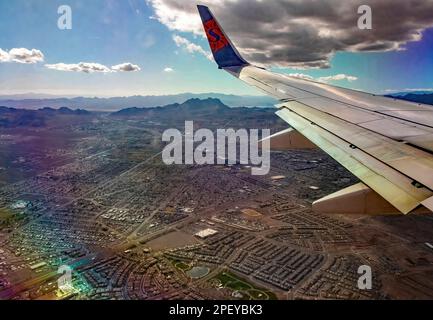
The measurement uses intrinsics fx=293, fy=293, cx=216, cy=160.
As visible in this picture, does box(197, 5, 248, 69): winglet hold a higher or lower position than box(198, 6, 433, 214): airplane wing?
higher

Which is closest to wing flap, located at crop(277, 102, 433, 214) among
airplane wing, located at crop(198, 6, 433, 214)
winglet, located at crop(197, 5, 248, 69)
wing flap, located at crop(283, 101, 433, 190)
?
airplane wing, located at crop(198, 6, 433, 214)

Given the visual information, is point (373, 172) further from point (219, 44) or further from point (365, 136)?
point (219, 44)

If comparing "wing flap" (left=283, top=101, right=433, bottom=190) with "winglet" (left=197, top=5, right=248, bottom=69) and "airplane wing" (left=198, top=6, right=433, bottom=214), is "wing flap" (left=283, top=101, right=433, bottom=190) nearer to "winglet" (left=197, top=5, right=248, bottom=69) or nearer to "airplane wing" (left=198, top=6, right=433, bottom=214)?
"airplane wing" (left=198, top=6, right=433, bottom=214)

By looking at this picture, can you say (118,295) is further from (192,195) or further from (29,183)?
(29,183)

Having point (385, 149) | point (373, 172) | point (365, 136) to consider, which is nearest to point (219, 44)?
point (365, 136)

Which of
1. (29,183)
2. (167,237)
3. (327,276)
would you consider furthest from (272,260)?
(29,183)
